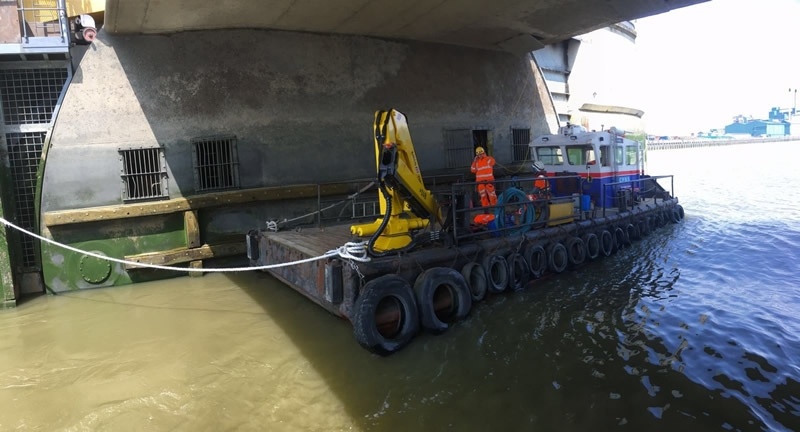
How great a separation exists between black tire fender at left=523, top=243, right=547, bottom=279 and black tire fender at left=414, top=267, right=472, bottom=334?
1863mm

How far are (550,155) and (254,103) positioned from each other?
6373mm

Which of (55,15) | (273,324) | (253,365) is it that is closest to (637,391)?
(253,365)

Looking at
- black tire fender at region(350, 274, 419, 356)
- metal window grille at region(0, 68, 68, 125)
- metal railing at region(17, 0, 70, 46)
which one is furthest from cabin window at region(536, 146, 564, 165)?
metal window grille at region(0, 68, 68, 125)

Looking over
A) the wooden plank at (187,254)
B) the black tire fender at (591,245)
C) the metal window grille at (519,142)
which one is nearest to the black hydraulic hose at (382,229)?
the wooden plank at (187,254)

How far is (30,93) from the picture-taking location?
7539 millimetres

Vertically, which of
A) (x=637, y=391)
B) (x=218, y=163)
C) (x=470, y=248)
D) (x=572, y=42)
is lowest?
(x=637, y=391)

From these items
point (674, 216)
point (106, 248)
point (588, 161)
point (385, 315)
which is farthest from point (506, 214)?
point (674, 216)

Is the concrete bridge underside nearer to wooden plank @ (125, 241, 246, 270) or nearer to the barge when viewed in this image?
the barge

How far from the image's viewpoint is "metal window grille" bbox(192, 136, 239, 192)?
863cm

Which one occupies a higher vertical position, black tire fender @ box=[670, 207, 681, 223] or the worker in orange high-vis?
the worker in orange high-vis

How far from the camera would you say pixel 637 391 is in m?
4.20

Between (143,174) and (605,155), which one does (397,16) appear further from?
(143,174)

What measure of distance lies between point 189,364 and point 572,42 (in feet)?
47.7

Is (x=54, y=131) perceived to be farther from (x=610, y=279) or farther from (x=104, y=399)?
(x=610, y=279)
